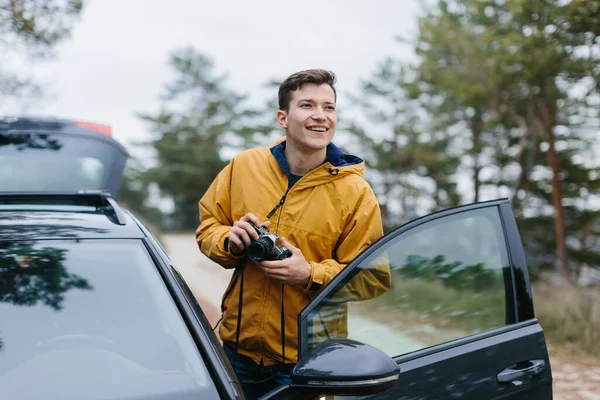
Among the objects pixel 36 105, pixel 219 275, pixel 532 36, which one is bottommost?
pixel 219 275

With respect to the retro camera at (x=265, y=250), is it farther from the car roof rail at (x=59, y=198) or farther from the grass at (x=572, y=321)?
the grass at (x=572, y=321)

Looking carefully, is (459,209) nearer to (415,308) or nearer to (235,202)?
(415,308)

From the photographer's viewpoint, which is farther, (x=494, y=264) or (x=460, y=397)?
(x=494, y=264)

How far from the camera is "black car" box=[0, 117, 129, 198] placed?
4207mm

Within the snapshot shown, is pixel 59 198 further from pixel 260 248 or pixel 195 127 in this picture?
pixel 195 127

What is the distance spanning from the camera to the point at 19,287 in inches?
69.8

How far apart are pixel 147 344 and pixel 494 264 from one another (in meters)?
1.35

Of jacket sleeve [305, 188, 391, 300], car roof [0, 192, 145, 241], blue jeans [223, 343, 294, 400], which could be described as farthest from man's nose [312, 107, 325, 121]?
blue jeans [223, 343, 294, 400]

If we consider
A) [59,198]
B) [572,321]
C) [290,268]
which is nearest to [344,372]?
[290,268]

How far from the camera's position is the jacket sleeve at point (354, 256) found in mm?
1950

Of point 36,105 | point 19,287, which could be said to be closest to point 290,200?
point 19,287

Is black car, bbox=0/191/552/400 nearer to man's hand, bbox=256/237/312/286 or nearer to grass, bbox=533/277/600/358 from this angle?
man's hand, bbox=256/237/312/286

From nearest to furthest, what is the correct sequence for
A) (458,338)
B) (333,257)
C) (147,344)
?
(147,344) < (458,338) < (333,257)

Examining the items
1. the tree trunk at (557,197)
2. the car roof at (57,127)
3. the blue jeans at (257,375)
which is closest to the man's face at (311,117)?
the blue jeans at (257,375)
